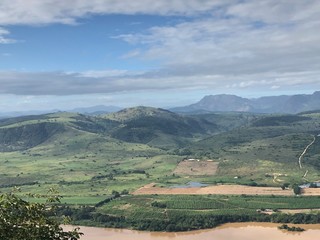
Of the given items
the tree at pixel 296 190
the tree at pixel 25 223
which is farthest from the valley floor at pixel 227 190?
the tree at pixel 25 223

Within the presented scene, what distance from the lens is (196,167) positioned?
17950 centimetres

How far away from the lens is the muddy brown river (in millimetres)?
89625

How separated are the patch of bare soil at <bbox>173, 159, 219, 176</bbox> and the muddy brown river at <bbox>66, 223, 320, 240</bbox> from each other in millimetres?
68260

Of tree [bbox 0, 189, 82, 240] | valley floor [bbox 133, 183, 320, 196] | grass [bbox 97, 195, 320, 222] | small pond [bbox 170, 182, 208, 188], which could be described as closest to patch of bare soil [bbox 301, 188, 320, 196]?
valley floor [bbox 133, 183, 320, 196]

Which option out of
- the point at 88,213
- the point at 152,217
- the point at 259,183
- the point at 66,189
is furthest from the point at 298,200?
the point at 66,189

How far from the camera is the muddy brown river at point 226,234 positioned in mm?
89625

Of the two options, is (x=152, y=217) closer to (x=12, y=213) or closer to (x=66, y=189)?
(x=66, y=189)

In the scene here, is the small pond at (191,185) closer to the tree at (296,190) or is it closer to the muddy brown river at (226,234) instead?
the tree at (296,190)

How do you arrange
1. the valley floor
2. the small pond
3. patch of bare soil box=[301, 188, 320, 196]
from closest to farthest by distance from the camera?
1. patch of bare soil box=[301, 188, 320, 196]
2. the valley floor
3. the small pond

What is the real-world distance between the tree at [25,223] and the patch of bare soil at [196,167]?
147 meters

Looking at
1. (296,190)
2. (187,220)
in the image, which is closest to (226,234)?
(187,220)

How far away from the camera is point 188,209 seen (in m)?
112

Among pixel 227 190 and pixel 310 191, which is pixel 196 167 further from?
pixel 310 191

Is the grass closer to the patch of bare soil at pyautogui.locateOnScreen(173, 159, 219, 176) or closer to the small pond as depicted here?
the small pond
